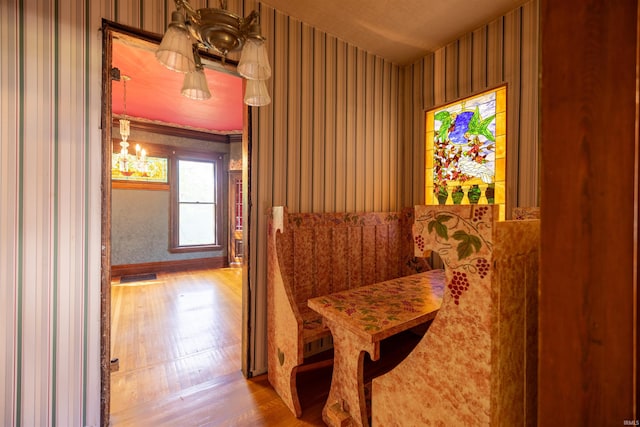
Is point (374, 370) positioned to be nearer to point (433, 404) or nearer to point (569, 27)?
point (433, 404)

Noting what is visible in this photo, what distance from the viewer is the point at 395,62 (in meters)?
3.04

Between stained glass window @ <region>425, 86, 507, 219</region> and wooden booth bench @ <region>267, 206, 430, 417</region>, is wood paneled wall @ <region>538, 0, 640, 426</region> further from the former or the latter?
stained glass window @ <region>425, 86, 507, 219</region>

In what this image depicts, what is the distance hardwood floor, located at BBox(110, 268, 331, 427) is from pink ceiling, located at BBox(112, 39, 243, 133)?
8.88ft

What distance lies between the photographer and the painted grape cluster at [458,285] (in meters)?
0.86

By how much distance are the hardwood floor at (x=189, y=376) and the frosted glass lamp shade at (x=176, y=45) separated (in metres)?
1.95

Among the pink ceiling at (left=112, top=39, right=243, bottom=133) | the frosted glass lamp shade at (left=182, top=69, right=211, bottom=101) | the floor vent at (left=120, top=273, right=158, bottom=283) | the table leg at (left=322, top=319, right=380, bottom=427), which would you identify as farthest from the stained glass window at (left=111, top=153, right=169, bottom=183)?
the table leg at (left=322, top=319, right=380, bottom=427)

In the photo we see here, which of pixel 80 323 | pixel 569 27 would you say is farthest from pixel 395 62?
pixel 80 323

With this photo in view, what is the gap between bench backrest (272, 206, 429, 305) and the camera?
2260 millimetres

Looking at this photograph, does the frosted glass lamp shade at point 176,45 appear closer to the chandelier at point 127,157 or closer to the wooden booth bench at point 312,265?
the wooden booth bench at point 312,265

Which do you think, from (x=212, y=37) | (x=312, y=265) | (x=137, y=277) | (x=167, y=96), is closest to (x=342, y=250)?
(x=312, y=265)

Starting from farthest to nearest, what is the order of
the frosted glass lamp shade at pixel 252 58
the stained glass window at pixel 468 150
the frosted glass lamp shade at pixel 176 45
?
the stained glass window at pixel 468 150 < the frosted glass lamp shade at pixel 252 58 < the frosted glass lamp shade at pixel 176 45

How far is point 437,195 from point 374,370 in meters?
1.75

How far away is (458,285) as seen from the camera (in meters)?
0.88

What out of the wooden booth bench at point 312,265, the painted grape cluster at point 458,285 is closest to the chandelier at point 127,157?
the wooden booth bench at point 312,265
